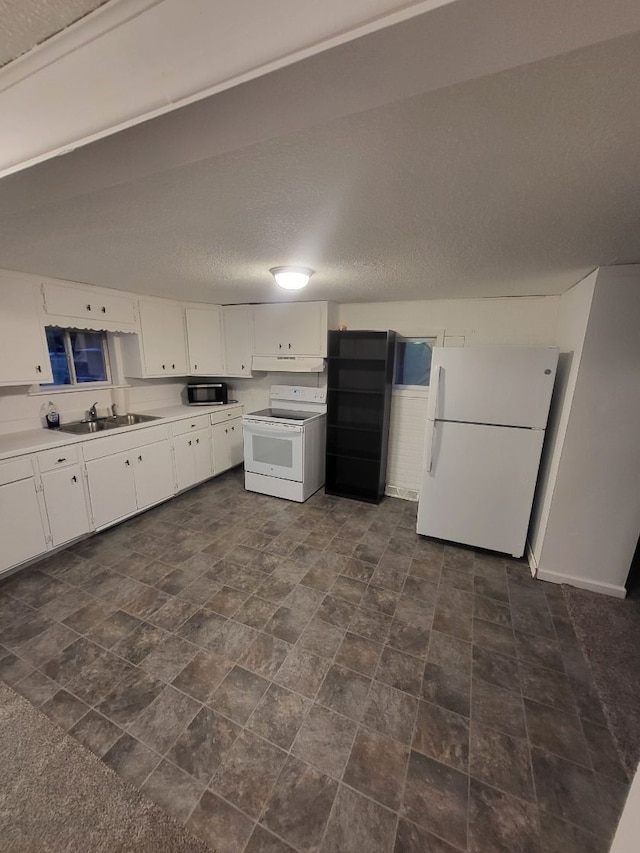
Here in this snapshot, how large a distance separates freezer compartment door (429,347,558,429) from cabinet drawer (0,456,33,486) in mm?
3031

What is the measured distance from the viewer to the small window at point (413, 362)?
3621mm

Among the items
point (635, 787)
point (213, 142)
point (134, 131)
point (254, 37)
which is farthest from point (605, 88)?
point (635, 787)

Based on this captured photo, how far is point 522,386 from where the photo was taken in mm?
2469

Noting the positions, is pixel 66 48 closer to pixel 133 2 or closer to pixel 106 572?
pixel 133 2

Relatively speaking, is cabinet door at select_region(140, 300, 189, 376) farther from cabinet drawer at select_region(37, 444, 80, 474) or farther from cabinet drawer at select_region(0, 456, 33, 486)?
cabinet drawer at select_region(0, 456, 33, 486)

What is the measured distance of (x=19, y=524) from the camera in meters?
2.37

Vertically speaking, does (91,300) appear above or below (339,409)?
above

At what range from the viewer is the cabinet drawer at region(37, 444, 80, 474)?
2.46 metres

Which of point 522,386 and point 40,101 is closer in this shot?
point 40,101

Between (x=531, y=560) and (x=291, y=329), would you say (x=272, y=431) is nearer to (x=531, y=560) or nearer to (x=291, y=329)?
(x=291, y=329)

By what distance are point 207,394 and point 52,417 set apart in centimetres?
169

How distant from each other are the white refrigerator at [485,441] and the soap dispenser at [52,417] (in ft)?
10.8

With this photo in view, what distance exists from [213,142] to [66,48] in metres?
0.28

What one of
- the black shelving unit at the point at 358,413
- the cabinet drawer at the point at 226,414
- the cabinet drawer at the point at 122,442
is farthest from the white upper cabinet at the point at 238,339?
the cabinet drawer at the point at 122,442
